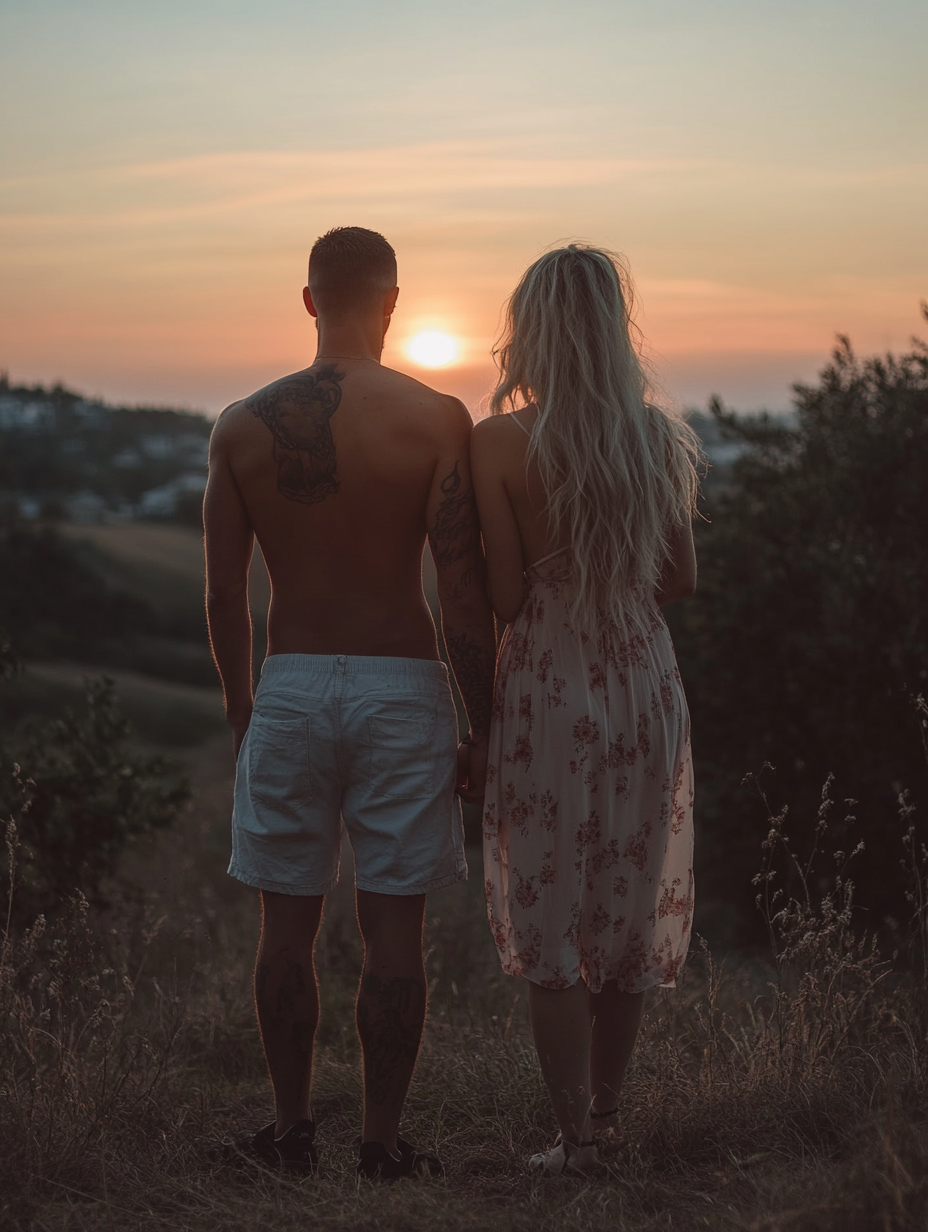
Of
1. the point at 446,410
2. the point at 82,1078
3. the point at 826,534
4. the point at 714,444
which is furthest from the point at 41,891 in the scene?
the point at 714,444

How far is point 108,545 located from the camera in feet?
116

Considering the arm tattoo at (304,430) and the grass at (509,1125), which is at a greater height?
the arm tattoo at (304,430)

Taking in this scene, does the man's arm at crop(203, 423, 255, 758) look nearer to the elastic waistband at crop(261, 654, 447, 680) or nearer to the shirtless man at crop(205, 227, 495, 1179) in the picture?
the shirtless man at crop(205, 227, 495, 1179)

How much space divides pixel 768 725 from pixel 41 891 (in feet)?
17.4

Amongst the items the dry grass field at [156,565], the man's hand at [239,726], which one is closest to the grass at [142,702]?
→ the dry grass field at [156,565]

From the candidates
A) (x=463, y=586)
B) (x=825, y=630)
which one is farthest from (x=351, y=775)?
(x=825, y=630)

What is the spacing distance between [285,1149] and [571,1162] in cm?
75

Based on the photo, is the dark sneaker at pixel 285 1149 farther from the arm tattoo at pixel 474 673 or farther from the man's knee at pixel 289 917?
the arm tattoo at pixel 474 673

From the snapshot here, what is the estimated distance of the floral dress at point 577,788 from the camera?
2826 millimetres

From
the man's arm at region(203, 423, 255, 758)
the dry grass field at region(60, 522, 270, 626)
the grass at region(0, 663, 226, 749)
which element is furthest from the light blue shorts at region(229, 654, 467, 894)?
the dry grass field at region(60, 522, 270, 626)

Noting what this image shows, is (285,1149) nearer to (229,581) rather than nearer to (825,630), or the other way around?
(229,581)

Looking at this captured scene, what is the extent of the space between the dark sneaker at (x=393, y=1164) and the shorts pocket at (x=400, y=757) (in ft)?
2.98

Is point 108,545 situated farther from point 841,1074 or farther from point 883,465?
point 841,1074

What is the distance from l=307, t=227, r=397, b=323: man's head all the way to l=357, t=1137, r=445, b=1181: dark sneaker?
7.07 ft
